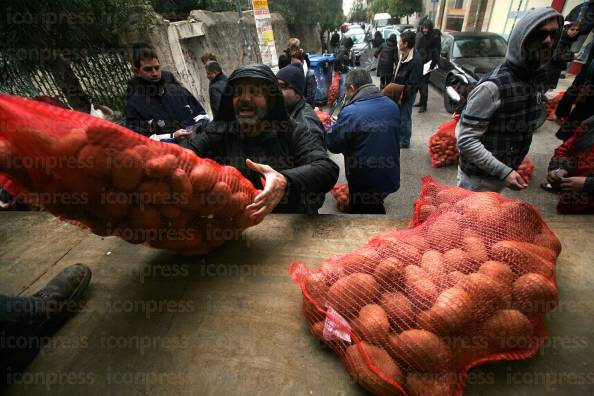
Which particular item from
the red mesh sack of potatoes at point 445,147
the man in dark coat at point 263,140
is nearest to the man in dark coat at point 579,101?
the red mesh sack of potatoes at point 445,147

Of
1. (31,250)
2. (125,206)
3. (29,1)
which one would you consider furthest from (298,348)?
(29,1)

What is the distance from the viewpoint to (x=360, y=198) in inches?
110

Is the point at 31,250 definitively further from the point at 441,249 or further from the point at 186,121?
the point at 441,249

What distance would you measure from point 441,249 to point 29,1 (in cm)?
453

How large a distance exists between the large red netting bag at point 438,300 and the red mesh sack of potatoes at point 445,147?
3.47 m

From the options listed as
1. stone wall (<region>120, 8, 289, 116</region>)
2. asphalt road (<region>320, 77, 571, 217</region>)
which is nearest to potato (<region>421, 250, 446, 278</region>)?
asphalt road (<region>320, 77, 571, 217</region>)

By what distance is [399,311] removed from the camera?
101 centimetres

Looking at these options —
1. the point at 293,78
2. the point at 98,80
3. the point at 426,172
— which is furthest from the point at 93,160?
the point at 98,80

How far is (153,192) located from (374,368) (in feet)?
3.30

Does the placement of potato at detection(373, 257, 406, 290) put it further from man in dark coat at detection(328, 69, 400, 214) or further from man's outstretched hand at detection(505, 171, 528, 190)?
man in dark coat at detection(328, 69, 400, 214)

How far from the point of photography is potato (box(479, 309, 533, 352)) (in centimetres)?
97

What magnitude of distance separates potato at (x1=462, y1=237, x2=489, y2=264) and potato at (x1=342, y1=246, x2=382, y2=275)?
1.15 ft

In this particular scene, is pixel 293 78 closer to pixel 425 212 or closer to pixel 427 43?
pixel 425 212

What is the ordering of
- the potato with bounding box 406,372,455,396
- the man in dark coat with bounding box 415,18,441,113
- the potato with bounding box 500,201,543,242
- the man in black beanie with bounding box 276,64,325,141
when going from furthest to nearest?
the man in dark coat with bounding box 415,18,441,113 < the man in black beanie with bounding box 276,64,325,141 < the potato with bounding box 500,201,543,242 < the potato with bounding box 406,372,455,396
